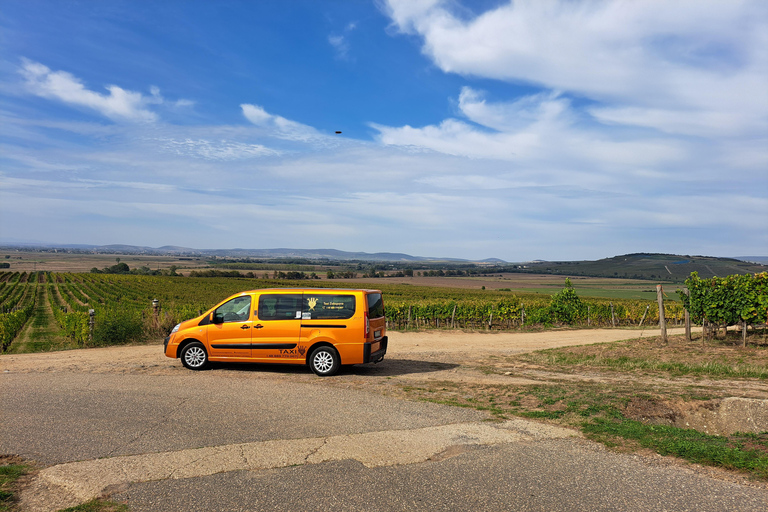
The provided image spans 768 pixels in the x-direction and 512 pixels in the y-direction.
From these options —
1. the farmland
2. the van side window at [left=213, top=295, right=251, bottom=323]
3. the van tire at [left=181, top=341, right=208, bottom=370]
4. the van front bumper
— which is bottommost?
the farmland

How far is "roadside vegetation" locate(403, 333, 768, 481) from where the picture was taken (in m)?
6.41

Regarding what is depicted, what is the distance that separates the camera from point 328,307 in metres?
11.6

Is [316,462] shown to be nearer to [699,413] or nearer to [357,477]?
[357,477]

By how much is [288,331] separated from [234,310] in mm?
1453

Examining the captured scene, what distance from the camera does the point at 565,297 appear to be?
3173cm

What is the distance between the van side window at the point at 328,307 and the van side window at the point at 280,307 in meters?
0.19

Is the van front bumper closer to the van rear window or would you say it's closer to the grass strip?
the van rear window

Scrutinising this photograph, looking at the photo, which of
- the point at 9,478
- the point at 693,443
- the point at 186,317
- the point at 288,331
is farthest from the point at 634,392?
the point at 186,317

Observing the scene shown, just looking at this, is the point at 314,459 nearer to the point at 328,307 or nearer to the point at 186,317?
the point at 328,307

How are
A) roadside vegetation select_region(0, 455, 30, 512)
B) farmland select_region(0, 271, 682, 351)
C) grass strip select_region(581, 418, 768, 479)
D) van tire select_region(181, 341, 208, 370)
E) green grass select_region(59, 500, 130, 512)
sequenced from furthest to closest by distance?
farmland select_region(0, 271, 682, 351)
van tire select_region(181, 341, 208, 370)
grass strip select_region(581, 418, 768, 479)
roadside vegetation select_region(0, 455, 30, 512)
green grass select_region(59, 500, 130, 512)

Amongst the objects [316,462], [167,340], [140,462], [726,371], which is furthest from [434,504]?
[726,371]

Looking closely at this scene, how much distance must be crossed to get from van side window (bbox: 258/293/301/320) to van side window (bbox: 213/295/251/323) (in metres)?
0.35

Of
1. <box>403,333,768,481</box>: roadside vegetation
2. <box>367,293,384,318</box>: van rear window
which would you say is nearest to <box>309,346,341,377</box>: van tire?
<box>367,293,384,318</box>: van rear window

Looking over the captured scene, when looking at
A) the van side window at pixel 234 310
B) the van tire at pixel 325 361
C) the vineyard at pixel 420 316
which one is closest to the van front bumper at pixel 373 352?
the van tire at pixel 325 361
